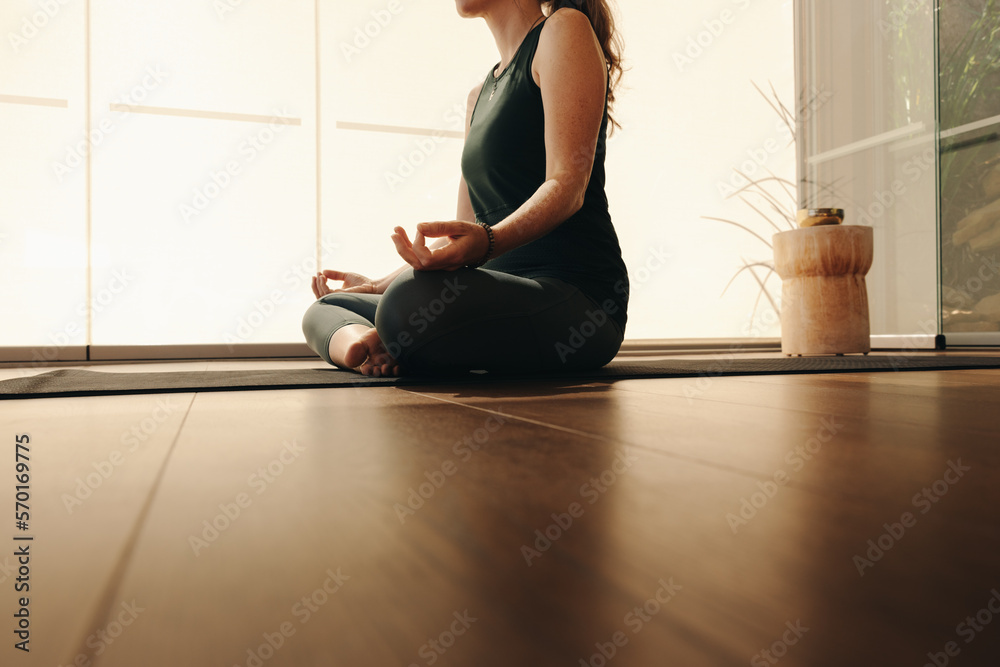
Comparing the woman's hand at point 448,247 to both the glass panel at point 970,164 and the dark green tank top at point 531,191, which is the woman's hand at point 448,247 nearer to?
the dark green tank top at point 531,191

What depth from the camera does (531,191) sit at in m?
1.48

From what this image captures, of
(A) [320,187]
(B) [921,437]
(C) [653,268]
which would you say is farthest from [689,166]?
(B) [921,437]

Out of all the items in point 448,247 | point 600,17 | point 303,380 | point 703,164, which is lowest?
point 303,380

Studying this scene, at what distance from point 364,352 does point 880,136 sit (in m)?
3.23

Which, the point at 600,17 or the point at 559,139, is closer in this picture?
the point at 559,139

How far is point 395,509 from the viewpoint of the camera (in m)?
0.33

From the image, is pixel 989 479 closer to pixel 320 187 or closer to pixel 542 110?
pixel 542 110

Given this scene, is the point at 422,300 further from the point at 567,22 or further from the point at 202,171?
the point at 202,171

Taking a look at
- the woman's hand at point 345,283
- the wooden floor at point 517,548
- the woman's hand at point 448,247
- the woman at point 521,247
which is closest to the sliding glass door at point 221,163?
the woman's hand at point 345,283

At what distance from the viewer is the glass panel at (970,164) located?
118 inches

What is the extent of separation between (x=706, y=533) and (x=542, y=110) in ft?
4.30

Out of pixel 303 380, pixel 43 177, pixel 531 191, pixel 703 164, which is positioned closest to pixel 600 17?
pixel 531 191

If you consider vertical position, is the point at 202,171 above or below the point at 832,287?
above

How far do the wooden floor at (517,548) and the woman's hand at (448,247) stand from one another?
1.74 feet
